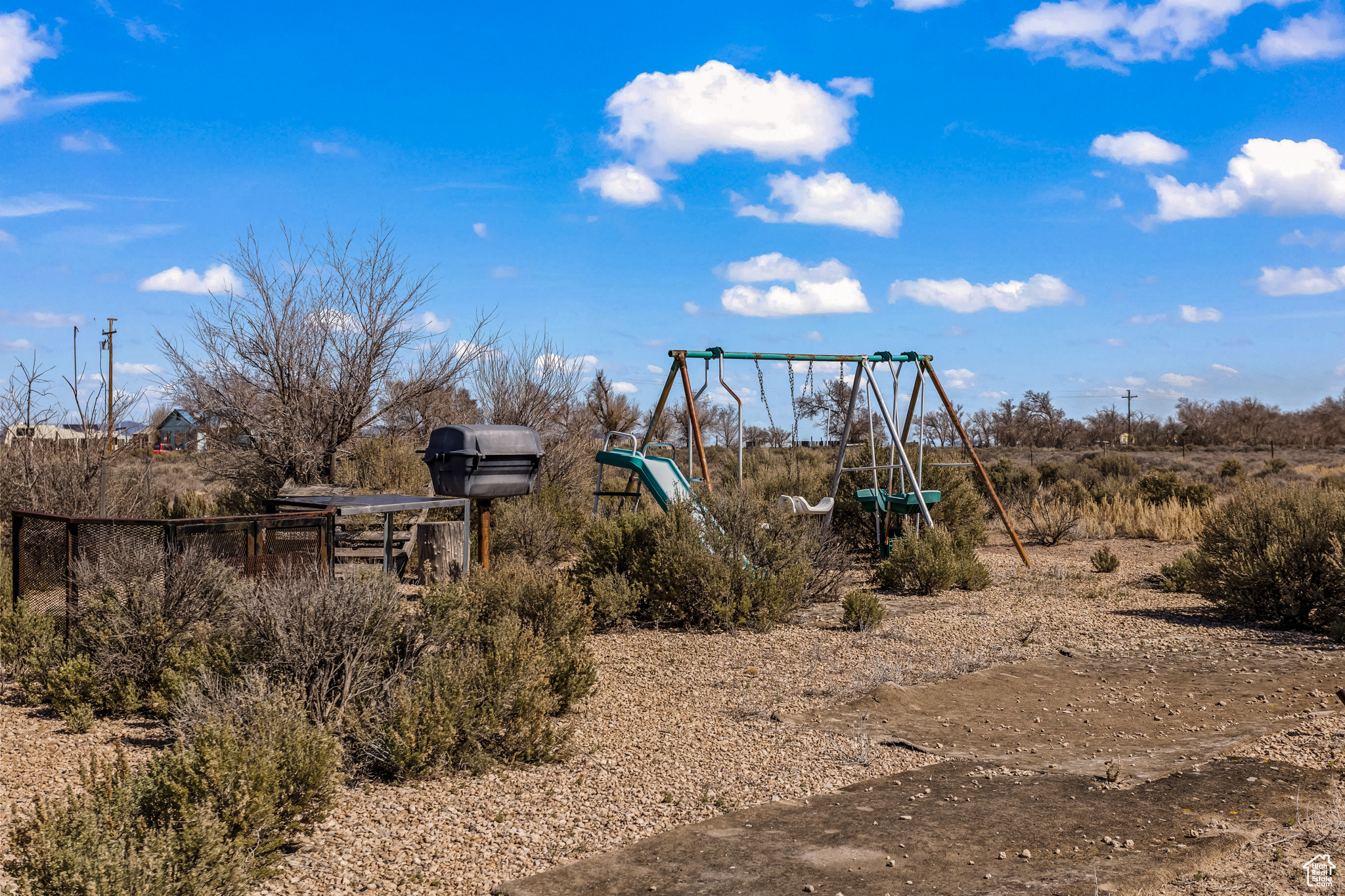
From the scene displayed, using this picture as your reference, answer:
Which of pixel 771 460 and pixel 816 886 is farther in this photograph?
pixel 771 460

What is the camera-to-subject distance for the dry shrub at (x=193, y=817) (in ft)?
9.93

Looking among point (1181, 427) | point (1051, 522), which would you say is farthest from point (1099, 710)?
point (1181, 427)

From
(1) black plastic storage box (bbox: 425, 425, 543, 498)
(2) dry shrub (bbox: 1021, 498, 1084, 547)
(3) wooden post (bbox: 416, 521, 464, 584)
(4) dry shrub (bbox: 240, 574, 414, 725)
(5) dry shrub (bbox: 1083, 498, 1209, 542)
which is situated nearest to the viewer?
(4) dry shrub (bbox: 240, 574, 414, 725)

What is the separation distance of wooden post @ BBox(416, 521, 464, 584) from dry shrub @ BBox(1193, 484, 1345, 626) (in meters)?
7.84

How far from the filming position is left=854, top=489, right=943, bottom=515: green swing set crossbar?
12.4 metres

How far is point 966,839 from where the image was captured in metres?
4.15

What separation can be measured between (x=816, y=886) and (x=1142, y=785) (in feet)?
6.95

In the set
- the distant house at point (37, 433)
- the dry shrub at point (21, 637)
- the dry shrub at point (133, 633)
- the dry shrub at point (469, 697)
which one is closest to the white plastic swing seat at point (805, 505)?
the dry shrub at point (469, 697)

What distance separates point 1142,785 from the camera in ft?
15.8

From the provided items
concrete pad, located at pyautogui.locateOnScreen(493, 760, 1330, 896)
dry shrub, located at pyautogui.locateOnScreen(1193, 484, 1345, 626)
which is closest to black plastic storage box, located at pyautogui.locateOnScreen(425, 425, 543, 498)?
concrete pad, located at pyautogui.locateOnScreen(493, 760, 1330, 896)

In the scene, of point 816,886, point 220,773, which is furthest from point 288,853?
point 816,886

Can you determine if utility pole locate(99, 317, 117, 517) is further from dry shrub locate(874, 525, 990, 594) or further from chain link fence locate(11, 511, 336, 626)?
dry shrub locate(874, 525, 990, 594)

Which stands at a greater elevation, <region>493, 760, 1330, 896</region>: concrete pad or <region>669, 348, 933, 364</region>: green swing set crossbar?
<region>669, 348, 933, 364</region>: green swing set crossbar

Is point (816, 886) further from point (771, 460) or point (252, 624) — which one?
point (771, 460)
